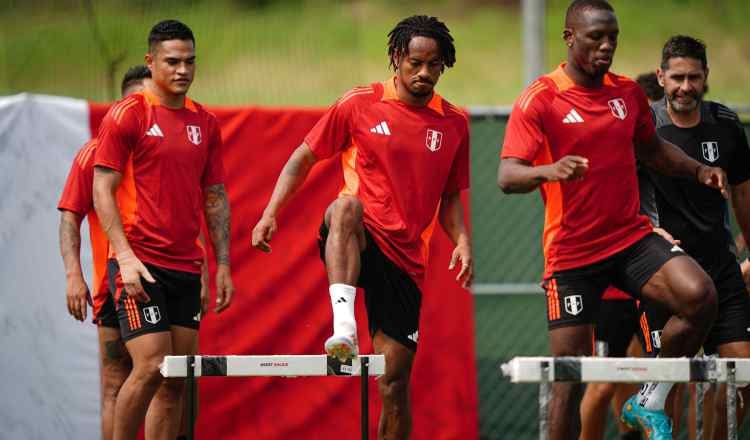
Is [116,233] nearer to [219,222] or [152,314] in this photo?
[152,314]

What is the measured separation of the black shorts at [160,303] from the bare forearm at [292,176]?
769 mm

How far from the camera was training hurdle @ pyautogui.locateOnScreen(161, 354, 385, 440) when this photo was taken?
635 centimetres

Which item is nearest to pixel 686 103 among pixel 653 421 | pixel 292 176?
pixel 653 421

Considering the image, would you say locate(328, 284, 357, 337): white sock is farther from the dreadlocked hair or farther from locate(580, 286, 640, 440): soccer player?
locate(580, 286, 640, 440): soccer player

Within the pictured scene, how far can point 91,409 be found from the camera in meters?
8.91

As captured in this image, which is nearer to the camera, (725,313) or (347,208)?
(347,208)

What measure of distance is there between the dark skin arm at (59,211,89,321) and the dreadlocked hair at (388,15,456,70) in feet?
7.77

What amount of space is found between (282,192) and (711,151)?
2.70 meters

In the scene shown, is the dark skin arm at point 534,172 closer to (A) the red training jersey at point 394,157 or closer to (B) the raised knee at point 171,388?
(A) the red training jersey at point 394,157

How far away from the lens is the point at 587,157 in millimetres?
6488

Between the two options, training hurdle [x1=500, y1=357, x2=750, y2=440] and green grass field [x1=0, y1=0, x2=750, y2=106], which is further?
green grass field [x1=0, y1=0, x2=750, y2=106]

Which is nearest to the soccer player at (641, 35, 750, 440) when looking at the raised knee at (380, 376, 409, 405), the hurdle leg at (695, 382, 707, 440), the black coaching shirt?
the black coaching shirt

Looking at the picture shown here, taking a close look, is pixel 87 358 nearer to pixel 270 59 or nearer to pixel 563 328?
pixel 270 59

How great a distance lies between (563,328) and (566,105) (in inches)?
47.3
